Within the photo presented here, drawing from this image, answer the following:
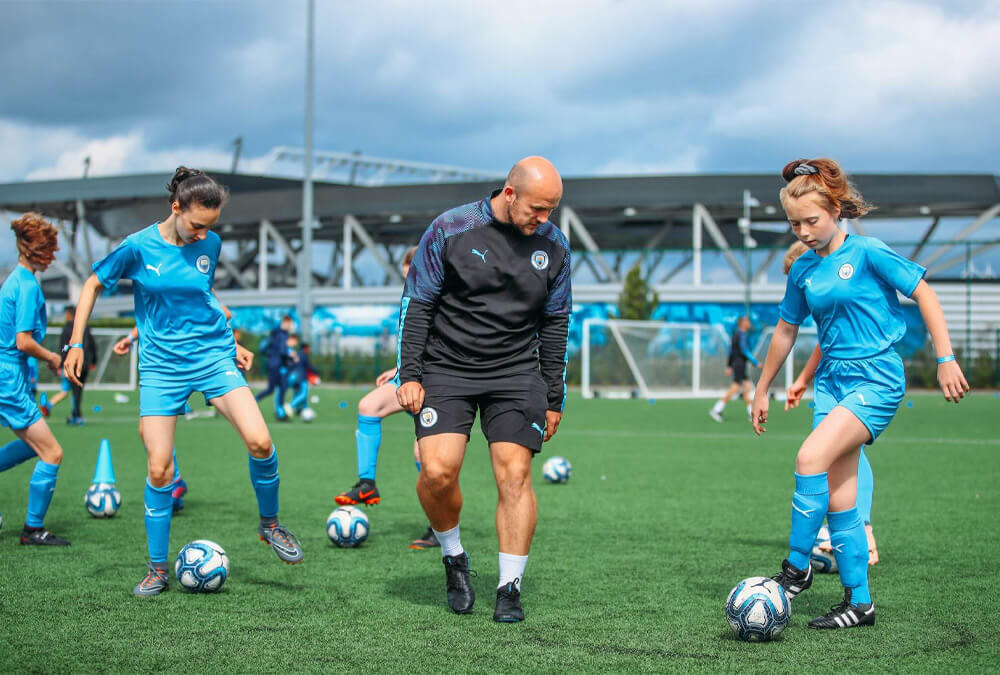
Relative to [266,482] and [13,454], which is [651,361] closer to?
[13,454]

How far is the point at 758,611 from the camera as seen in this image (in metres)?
4.13

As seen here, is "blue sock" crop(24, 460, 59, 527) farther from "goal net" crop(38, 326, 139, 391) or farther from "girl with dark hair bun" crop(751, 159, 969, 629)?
"goal net" crop(38, 326, 139, 391)

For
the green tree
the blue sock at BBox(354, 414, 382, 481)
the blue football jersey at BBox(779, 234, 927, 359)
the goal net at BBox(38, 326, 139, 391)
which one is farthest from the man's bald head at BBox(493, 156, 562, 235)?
the green tree

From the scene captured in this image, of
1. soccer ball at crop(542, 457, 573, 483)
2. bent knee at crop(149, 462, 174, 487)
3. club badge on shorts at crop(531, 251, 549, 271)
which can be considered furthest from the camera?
soccer ball at crop(542, 457, 573, 483)

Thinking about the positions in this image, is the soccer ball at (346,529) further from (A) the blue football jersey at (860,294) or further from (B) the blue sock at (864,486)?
(A) the blue football jersey at (860,294)

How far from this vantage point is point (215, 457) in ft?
40.3

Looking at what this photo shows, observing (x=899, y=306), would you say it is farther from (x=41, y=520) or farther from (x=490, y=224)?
(x=41, y=520)

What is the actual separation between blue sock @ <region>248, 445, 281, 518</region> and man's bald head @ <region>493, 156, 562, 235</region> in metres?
2.07

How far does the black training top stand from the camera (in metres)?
4.60

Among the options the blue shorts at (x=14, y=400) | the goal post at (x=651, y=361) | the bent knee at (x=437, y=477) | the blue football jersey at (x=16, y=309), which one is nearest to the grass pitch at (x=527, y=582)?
the bent knee at (x=437, y=477)

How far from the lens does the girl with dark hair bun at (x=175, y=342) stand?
516cm

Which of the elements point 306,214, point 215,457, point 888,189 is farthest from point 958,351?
point 215,457

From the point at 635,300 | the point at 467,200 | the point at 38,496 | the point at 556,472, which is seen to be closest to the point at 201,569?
the point at 38,496

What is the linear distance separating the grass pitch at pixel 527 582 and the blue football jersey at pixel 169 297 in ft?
4.07
